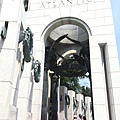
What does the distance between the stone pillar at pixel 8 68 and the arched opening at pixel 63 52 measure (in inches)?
164

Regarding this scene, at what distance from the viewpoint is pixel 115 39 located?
7984 mm

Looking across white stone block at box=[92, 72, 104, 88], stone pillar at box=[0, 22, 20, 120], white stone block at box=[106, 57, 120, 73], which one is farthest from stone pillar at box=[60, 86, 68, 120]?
stone pillar at box=[0, 22, 20, 120]

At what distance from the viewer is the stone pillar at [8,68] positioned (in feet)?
12.7

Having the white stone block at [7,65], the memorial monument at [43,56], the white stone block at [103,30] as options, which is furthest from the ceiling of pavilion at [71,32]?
the white stone block at [7,65]

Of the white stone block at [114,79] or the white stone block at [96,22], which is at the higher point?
the white stone block at [96,22]

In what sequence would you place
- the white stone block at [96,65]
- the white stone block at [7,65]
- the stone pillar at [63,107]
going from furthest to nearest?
the stone pillar at [63,107] < the white stone block at [96,65] < the white stone block at [7,65]

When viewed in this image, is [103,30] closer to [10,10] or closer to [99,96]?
[99,96]

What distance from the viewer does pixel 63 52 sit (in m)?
12.5

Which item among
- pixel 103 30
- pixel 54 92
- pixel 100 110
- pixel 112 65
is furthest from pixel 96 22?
pixel 54 92

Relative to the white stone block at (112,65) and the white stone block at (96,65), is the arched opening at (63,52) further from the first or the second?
the white stone block at (112,65)

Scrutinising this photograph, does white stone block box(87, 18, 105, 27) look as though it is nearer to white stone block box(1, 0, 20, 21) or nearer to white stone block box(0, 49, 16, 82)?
white stone block box(1, 0, 20, 21)

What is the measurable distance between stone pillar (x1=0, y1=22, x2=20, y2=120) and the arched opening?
4.17 metres

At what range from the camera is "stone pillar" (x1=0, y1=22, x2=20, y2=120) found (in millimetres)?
3885

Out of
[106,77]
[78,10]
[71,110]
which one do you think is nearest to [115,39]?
[106,77]
